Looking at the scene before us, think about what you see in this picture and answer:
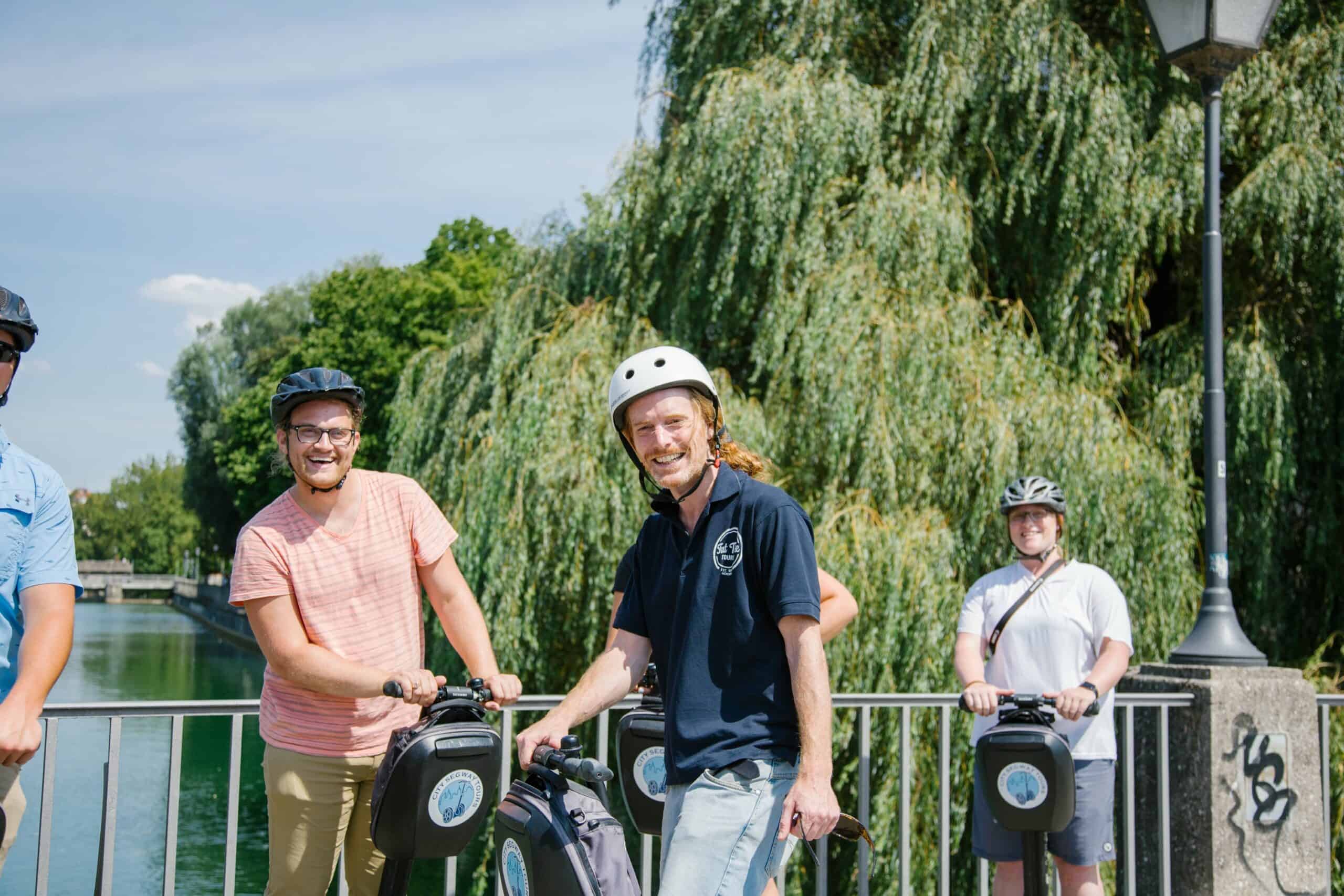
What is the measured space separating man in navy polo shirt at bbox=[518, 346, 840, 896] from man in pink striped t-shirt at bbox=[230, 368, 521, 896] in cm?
74

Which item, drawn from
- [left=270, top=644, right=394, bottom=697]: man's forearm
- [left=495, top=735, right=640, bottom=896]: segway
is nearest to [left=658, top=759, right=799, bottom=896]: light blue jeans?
[left=495, top=735, right=640, bottom=896]: segway

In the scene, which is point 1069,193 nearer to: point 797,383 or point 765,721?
point 797,383

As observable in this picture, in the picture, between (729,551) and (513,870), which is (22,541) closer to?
(513,870)

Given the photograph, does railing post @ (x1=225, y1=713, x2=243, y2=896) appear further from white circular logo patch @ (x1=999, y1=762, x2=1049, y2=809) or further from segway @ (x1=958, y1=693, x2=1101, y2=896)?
white circular logo patch @ (x1=999, y1=762, x2=1049, y2=809)

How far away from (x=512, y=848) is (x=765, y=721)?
0.58 m

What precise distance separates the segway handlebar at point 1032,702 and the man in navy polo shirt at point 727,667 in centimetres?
159

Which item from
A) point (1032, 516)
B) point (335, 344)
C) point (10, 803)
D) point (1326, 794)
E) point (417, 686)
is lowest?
point (1326, 794)

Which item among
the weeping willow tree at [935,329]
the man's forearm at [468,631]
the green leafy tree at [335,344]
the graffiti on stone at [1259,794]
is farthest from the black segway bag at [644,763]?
the green leafy tree at [335,344]

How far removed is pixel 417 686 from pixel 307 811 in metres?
0.51

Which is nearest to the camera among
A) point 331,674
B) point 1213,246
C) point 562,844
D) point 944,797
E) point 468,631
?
point 562,844

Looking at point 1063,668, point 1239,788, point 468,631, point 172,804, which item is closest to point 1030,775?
point 1063,668

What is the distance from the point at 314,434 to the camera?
126 inches

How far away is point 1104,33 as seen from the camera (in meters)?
Result: 9.69

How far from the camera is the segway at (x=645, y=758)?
144 inches
